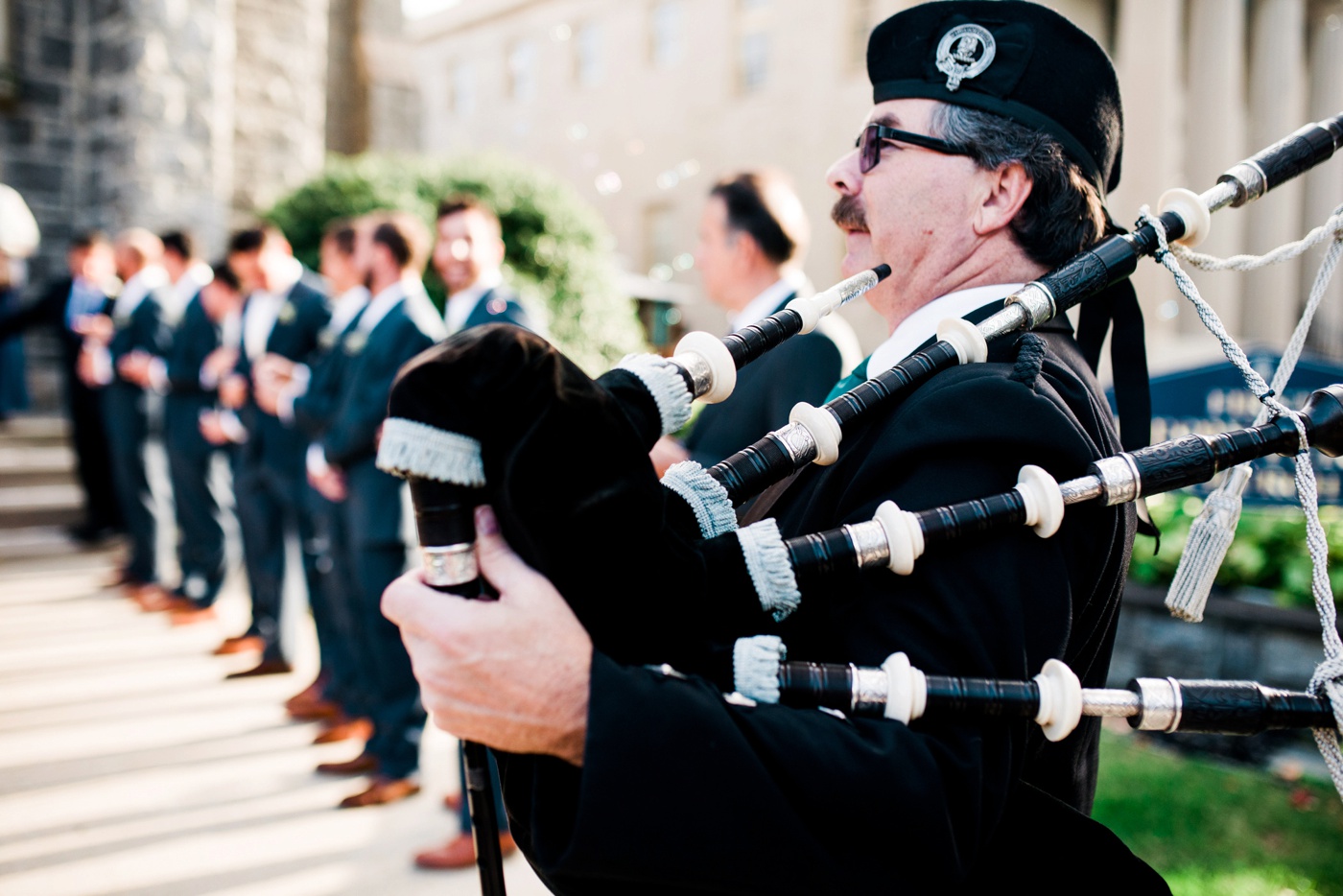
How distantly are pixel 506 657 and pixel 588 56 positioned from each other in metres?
19.1

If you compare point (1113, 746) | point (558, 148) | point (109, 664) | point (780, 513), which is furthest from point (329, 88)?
point (780, 513)

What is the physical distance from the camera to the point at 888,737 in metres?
1.08

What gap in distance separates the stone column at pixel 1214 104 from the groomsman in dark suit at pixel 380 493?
12.7 meters

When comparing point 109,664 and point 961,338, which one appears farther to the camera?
point 109,664

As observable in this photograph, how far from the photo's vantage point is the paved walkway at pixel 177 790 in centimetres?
343

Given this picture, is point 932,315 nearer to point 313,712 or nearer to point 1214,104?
point 313,712

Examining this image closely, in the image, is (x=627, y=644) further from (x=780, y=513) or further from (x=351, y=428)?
(x=351, y=428)

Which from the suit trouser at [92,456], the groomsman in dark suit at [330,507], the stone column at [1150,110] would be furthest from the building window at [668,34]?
the groomsman in dark suit at [330,507]

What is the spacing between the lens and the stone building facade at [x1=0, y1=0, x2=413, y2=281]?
9.59 meters

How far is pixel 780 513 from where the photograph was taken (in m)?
1.57

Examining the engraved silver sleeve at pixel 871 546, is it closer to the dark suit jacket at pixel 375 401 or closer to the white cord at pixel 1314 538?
the white cord at pixel 1314 538

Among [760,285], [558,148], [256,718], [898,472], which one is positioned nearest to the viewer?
[898,472]

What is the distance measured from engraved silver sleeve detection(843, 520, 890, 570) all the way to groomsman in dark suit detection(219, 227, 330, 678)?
4.71 m

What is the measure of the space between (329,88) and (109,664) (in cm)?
1112
